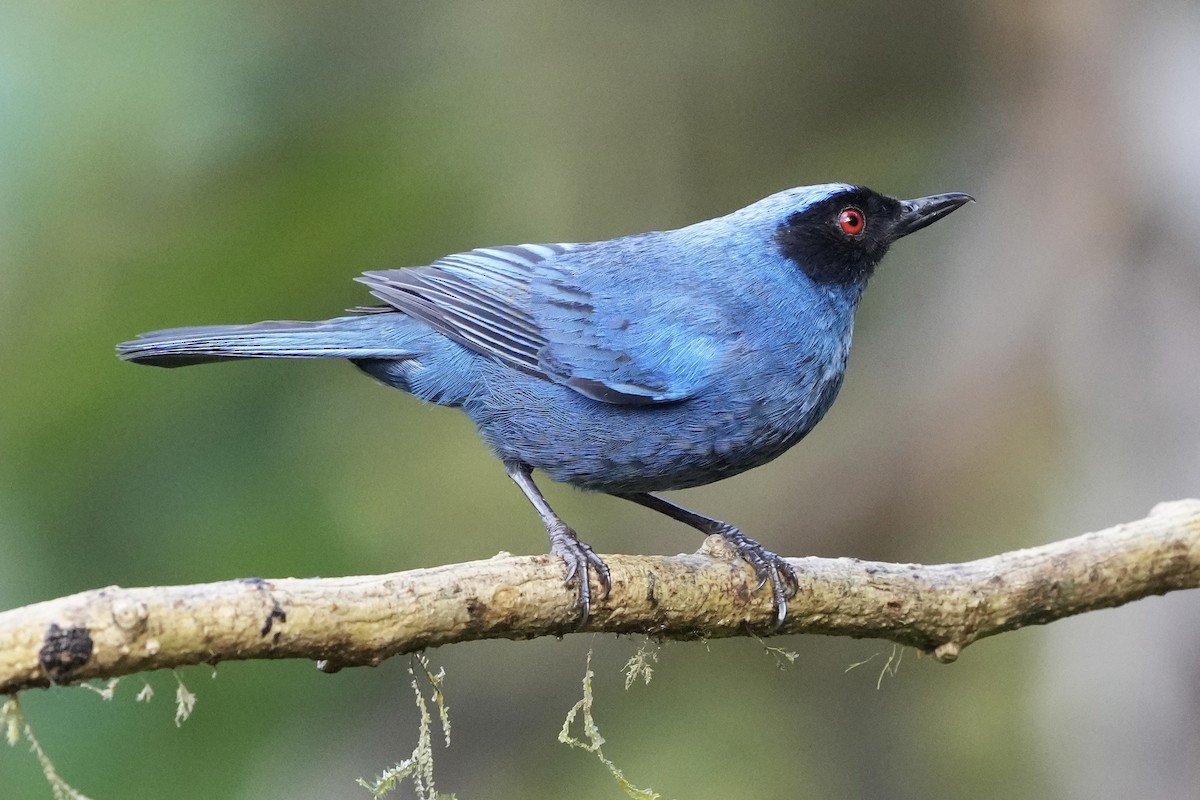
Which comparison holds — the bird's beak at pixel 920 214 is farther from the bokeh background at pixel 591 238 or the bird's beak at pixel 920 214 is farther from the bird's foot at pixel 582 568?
the bird's foot at pixel 582 568

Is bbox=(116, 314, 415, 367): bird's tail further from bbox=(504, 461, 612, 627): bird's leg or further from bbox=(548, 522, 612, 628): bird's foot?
bbox=(548, 522, 612, 628): bird's foot

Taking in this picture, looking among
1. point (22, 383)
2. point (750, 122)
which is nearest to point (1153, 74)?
point (750, 122)

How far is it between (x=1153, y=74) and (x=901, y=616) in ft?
12.5

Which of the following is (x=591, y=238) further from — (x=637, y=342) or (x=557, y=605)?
(x=557, y=605)

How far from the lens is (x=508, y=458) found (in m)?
4.69

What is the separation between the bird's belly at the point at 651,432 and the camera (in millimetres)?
4262

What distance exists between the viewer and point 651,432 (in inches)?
169

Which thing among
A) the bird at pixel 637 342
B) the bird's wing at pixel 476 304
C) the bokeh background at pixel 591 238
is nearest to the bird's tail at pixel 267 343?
the bird at pixel 637 342

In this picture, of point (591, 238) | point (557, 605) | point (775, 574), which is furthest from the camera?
point (591, 238)

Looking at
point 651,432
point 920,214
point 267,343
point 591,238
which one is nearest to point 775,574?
point 651,432

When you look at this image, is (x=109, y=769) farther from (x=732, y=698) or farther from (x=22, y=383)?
(x=732, y=698)

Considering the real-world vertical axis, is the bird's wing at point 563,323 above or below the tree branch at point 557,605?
above

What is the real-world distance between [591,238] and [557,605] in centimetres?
413

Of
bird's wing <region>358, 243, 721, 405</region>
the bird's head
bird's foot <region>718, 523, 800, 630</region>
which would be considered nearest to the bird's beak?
the bird's head
